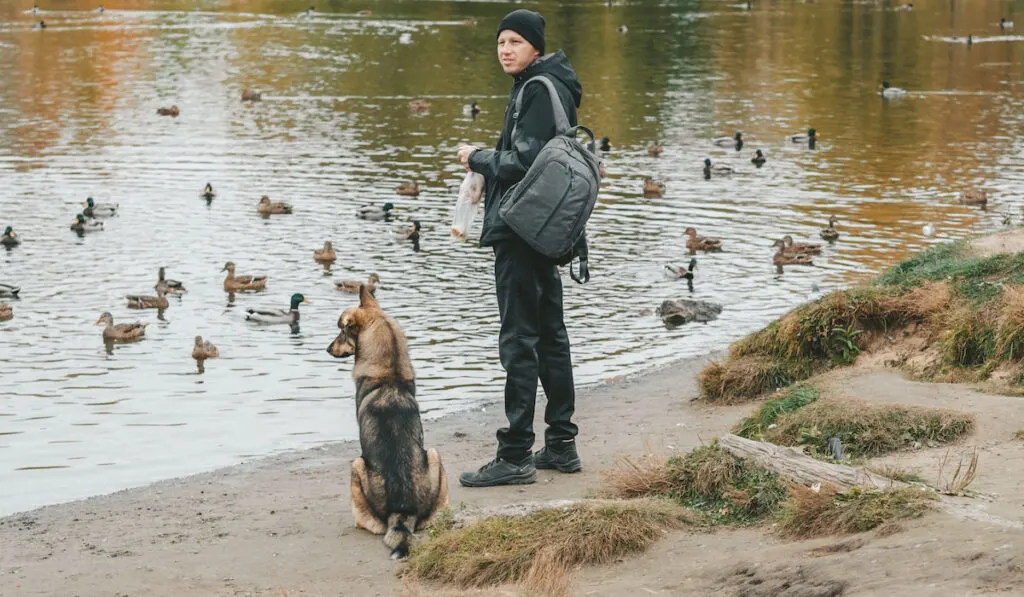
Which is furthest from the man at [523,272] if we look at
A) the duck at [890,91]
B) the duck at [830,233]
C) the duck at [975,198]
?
the duck at [890,91]

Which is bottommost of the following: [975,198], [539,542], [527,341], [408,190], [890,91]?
[975,198]

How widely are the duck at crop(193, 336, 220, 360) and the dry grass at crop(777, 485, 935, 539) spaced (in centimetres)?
1045

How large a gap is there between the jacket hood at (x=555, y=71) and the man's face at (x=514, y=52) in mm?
48

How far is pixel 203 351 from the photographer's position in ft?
53.7

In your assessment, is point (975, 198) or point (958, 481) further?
point (975, 198)

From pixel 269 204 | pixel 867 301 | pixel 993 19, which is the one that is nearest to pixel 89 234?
pixel 269 204

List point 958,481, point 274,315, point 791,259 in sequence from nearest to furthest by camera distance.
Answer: point 958,481 < point 274,315 < point 791,259

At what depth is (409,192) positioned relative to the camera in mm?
27344

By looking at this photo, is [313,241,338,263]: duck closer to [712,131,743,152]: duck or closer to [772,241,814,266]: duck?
[772,241,814,266]: duck

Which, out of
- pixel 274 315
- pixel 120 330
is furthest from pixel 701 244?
pixel 120 330

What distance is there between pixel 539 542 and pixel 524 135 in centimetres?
260

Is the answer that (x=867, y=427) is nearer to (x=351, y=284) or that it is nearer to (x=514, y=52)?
(x=514, y=52)

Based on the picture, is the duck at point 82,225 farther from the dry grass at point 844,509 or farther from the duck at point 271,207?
the dry grass at point 844,509

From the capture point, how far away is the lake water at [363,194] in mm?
14570
